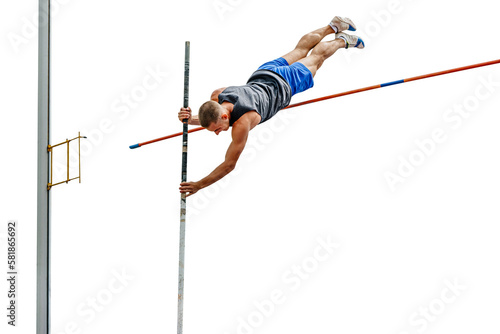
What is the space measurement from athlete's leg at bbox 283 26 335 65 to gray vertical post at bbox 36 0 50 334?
7.60 feet

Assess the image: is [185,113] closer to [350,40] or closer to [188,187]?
[188,187]

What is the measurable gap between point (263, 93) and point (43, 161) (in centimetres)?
215

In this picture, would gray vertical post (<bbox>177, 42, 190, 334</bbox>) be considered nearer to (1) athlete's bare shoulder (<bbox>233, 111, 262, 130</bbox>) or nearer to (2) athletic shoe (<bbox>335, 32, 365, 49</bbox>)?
(1) athlete's bare shoulder (<bbox>233, 111, 262, 130</bbox>)

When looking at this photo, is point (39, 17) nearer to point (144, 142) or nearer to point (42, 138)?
point (42, 138)

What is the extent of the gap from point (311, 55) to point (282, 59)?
310mm

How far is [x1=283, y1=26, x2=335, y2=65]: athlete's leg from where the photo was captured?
561cm

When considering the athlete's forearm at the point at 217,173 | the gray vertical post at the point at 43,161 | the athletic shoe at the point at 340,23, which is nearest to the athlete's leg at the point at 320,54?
the athletic shoe at the point at 340,23

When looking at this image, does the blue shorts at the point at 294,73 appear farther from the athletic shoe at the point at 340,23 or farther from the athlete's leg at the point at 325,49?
the athletic shoe at the point at 340,23

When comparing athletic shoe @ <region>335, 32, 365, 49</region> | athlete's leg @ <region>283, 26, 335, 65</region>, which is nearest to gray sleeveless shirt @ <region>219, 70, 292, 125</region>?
athlete's leg @ <region>283, 26, 335, 65</region>

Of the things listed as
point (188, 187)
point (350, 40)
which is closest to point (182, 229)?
point (188, 187)

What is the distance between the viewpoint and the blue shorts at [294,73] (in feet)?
17.3

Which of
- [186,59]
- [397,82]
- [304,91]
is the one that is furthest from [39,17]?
[397,82]

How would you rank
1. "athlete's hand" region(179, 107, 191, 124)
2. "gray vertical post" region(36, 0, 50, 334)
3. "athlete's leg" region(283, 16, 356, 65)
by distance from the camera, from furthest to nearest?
1. "athlete's leg" region(283, 16, 356, 65)
2. "gray vertical post" region(36, 0, 50, 334)
3. "athlete's hand" region(179, 107, 191, 124)

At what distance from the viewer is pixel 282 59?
5531mm
